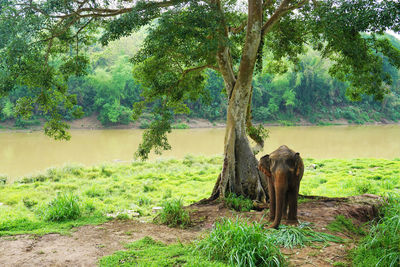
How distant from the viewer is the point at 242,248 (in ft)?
14.2

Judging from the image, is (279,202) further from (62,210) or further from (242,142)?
(62,210)

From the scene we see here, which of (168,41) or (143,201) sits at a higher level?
(168,41)

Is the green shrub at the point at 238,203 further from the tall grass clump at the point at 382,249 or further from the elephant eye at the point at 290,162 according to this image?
the tall grass clump at the point at 382,249

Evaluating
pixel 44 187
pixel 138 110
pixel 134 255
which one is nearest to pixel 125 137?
pixel 44 187

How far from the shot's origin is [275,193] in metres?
5.95

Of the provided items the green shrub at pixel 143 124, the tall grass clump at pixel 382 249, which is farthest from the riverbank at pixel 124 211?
the green shrub at pixel 143 124

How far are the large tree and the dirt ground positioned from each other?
155 centimetres

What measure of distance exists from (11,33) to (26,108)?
7.11 ft

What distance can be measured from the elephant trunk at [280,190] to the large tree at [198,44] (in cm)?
250

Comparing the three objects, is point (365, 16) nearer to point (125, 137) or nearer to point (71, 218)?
point (71, 218)

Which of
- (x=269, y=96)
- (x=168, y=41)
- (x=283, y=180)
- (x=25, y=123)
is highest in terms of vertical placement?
(x=269, y=96)

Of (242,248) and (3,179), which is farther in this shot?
(3,179)

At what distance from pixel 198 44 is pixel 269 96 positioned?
4363 cm

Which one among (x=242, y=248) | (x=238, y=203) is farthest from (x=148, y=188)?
(x=242, y=248)
